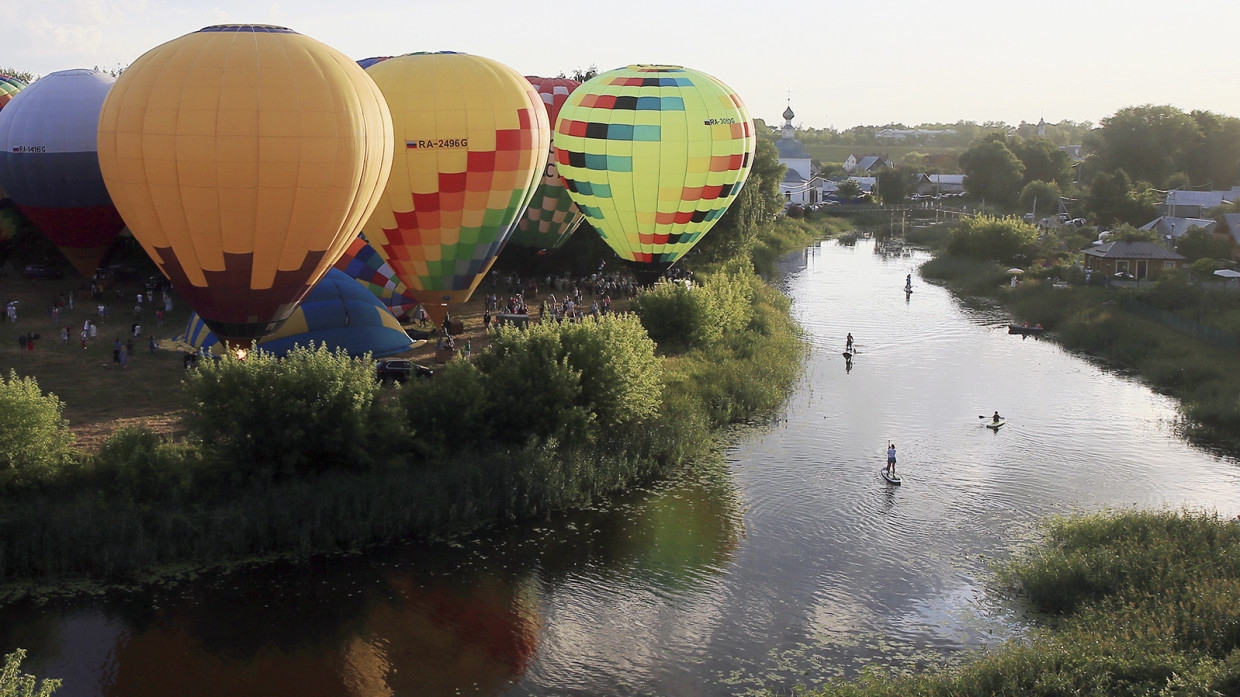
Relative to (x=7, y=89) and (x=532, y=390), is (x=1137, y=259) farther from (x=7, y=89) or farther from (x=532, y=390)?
(x=7, y=89)

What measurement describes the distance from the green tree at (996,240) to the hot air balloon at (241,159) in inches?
1357

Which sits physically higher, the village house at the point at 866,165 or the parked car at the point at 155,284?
the village house at the point at 866,165

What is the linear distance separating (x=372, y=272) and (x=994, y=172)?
59.3m

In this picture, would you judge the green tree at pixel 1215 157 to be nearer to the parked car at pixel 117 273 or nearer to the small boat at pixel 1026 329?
the small boat at pixel 1026 329

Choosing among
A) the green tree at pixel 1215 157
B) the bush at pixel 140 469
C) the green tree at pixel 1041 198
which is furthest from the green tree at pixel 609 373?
the green tree at pixel 1215 157

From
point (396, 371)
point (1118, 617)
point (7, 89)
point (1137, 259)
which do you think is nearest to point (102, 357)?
point (396, 371)

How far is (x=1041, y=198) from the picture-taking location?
6906 cm

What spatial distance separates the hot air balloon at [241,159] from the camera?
1823 cm

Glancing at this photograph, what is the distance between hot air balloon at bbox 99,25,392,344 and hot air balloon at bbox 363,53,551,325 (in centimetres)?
345

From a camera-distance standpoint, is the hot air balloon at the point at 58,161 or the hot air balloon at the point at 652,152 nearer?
the hot air balloon at the point at 652,152

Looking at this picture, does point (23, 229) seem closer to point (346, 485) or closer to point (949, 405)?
point (346, 485)

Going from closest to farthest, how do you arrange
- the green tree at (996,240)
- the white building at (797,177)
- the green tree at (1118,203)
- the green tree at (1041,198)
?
the green tree at (996,240) < the green tree at (1118,203) < the green tree at (1041,198) < the white building at (797,177)

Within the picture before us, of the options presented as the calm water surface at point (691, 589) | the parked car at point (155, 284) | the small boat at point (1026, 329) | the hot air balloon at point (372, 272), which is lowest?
the calm water surface at point (691, 589)

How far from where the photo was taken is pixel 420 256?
2416 centimetres
